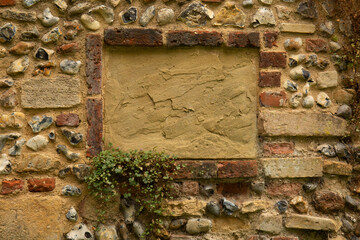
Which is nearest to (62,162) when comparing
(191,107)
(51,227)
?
(51,227)

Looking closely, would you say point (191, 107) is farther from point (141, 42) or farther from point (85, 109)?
point (85, 109)

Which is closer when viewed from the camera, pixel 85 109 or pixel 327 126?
pixel 85 109

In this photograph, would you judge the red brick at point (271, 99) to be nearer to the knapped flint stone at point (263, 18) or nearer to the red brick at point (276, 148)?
the red brick at point (276, 148)

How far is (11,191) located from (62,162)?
0.33 m

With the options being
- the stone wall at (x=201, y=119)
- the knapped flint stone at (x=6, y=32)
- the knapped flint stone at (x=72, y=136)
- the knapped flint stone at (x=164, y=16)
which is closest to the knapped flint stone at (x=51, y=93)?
the stone wall at (x=201, y=119)

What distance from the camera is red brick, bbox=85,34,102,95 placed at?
2336 mm

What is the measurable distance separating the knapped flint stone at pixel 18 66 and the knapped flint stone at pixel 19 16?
235 mm

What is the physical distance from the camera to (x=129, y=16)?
7.79 ft

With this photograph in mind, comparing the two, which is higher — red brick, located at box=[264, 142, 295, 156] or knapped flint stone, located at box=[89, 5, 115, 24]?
knapped flint stone, located at box=[89, 5, 115, 24]

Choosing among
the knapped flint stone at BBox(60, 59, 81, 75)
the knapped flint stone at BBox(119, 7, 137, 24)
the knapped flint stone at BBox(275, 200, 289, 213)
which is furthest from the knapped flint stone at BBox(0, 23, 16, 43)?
the knapped flint stone at BBox(275, 200, 289, 213)

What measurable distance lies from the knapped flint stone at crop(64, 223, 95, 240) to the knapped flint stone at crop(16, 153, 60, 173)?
392 mm

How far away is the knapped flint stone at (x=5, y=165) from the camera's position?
7.34 ft

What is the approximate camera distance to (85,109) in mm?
2334

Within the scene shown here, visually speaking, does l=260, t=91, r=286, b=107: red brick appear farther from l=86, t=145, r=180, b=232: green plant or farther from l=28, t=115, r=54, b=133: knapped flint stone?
l=28, t=115, r=54, b=133: knapped flint stone
